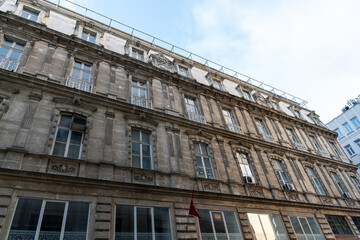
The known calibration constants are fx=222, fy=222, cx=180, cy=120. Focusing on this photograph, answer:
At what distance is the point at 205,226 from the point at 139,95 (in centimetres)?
822

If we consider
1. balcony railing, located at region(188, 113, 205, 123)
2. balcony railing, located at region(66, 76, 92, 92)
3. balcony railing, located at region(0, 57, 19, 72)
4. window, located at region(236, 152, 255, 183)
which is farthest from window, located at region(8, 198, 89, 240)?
window, located at region(236, 152, 255, 183)

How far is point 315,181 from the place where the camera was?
17719 mm

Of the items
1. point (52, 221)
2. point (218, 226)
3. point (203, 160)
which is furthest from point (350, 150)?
point (52, 221)

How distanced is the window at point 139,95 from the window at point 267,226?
8450mm

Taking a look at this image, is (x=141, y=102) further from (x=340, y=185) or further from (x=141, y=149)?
(x=340, y=185)

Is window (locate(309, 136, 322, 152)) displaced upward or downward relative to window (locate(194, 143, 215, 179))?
upward

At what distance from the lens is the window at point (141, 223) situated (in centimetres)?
828

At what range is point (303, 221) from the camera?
1379 cm

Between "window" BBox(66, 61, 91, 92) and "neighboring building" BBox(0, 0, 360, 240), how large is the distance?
2.2 inches

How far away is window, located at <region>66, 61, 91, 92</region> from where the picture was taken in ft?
38.1

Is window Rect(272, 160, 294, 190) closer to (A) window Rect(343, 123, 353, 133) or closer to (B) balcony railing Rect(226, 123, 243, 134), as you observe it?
(B) balcony railing Rect(226, 123, 243, 134)

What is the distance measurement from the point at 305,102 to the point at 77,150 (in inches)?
1099

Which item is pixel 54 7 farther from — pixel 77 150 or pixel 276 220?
pixel 276 220

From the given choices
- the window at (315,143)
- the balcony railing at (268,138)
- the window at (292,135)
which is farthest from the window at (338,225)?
the window at (315,143)
